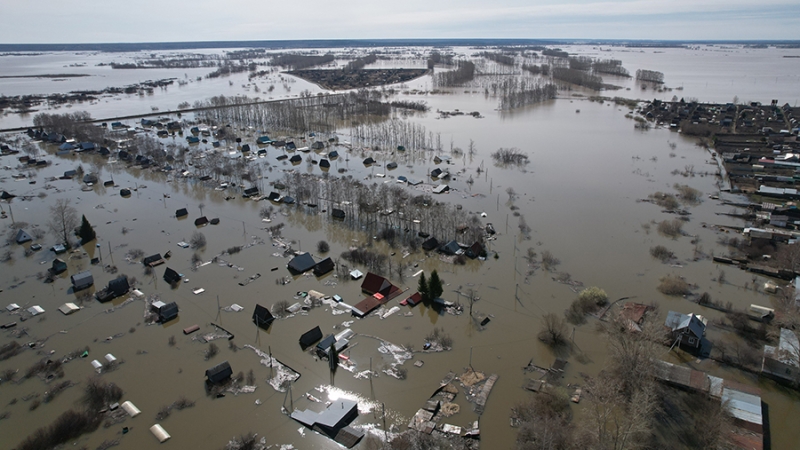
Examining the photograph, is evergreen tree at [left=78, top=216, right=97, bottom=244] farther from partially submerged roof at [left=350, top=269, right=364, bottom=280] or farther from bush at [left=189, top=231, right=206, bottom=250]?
partially submerged roof at [left=350, top=269, right=364, bottom=280]

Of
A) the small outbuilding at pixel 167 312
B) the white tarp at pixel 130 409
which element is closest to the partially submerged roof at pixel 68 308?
the small outbuilding at pixel 167 312

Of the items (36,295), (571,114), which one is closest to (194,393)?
(36,295)

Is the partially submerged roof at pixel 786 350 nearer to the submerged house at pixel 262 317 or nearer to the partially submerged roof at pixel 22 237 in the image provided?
the submerged house at pixel 262 317

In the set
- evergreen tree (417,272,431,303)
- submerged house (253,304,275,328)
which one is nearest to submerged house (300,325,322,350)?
submerged house (253,304,275,328)

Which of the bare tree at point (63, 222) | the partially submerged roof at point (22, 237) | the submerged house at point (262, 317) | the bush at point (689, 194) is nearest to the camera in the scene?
the submerged house at point (262, 317)

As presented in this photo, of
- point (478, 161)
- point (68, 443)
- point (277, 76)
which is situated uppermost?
point (277, 76)

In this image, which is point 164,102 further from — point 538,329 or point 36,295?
point 538,329

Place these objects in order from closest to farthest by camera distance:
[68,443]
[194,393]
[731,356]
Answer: [68,443] < [194,393] < [731,356]
